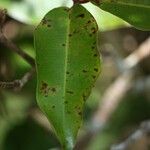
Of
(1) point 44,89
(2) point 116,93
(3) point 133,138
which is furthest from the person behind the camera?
(2) point 116,93

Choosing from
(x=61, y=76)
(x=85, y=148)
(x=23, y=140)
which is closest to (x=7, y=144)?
(x=23, y=140)

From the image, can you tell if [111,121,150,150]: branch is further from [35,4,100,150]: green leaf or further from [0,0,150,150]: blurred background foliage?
[35,4,100,150]: green leaf

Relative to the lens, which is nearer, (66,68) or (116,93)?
(66,68)

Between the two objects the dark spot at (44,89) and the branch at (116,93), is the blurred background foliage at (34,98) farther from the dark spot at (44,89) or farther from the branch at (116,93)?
the dark spot at (44,89)

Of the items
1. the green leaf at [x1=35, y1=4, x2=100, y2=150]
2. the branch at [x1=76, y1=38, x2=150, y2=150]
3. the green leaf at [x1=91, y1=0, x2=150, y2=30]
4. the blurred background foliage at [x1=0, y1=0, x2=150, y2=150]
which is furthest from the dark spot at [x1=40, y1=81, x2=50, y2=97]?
the branch at [x1=76, y1=38, x2=150, y2=150]

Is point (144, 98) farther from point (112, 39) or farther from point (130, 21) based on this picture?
point (130, 21)

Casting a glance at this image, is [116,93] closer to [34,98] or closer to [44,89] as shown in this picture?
[34,98]

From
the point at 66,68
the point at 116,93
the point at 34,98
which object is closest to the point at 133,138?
the point at 116,93
